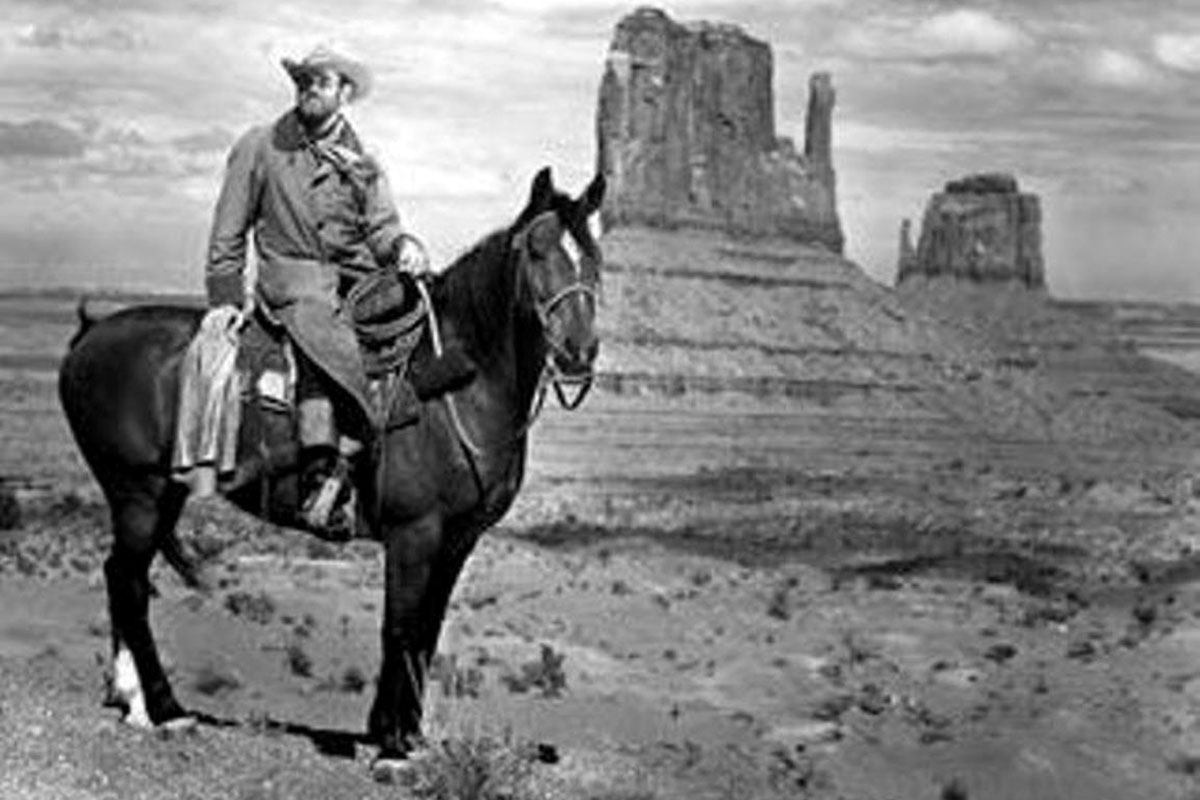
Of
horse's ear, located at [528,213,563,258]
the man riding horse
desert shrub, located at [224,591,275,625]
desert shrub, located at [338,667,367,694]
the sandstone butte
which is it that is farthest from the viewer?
the sandstone butte

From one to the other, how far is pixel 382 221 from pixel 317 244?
13.2 inches

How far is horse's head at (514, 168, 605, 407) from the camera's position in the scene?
25.3 ft

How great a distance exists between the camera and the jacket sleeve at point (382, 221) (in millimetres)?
8344

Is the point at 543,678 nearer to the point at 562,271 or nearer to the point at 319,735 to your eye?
the point at 319,735

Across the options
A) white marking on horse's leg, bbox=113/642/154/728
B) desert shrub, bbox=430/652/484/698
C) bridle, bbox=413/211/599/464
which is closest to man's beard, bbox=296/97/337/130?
bridle, bbox=413/211/599/464

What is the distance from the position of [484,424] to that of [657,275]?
151 meters

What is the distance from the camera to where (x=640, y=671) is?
2225 cm

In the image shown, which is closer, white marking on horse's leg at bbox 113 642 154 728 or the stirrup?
the stirrup

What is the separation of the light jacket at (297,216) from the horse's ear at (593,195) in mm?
994

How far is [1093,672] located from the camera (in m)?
23.5

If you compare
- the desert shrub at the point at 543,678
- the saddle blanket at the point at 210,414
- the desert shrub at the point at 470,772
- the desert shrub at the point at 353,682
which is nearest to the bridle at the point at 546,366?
the saddle blanket at the point at 210,414

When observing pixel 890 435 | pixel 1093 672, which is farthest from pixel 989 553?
Answer: pixel 890 435

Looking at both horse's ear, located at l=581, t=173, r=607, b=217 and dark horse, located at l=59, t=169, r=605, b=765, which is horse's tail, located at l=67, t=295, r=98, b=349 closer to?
dark horse, located at l=59, t=169, r=605, b=765

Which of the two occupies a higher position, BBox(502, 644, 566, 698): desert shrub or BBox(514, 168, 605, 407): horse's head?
BBox(514, 168, 605, 407): horse's head
